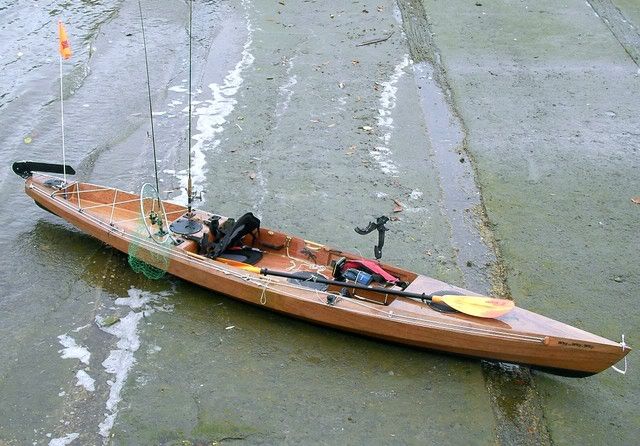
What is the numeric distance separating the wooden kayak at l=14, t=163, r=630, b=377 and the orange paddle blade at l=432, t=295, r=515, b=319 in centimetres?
6

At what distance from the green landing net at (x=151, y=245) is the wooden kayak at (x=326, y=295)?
0.04ft

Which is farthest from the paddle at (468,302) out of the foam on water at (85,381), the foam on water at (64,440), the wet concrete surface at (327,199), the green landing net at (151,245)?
the foam on water at (64,440)

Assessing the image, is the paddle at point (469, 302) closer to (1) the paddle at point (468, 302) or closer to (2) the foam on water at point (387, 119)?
(1) the paddle at point (468, 302)

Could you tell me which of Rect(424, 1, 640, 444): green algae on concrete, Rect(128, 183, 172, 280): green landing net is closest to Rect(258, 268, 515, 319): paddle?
Rect(424, 1, 640, 444): green algae on concrete

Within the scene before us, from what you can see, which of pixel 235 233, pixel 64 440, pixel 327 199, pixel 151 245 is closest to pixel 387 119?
pixel 327 199

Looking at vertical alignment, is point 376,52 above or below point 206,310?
above

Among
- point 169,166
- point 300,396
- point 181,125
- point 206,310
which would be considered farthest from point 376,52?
point 300,396

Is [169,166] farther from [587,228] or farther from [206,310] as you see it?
[587,228]

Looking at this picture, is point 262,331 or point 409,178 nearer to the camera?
point 262,331

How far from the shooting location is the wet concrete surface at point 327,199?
5734mm

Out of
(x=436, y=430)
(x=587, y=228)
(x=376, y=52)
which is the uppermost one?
(x=376, y=52)

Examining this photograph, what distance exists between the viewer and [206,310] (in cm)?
677

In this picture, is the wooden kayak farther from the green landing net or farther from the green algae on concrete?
the green algae on concrete

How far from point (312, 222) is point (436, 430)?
3.21 m
